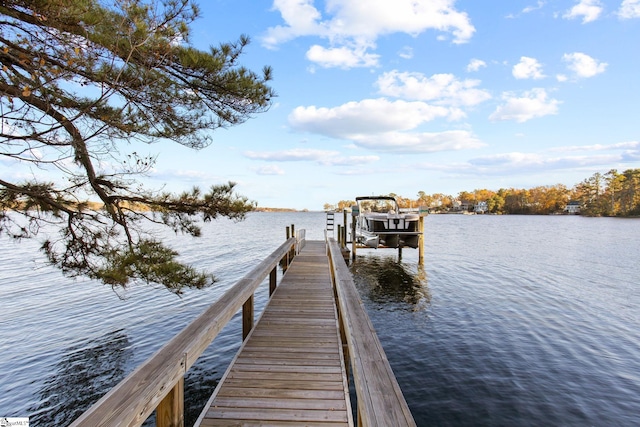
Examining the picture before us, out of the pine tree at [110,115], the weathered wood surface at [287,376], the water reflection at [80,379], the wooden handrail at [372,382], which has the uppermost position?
the pine tree at [110,115]

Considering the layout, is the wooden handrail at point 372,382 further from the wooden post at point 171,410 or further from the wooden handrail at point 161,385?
the wooden post at point 171,410

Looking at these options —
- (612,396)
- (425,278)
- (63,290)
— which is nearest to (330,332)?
(612,396)

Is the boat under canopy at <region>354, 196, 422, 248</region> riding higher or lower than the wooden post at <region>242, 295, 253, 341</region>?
higher

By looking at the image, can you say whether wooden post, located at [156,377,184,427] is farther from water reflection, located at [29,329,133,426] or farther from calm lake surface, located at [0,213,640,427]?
water reflection, located at [29,329,133,426]

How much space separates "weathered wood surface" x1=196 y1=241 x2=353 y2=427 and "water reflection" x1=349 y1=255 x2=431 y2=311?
198 inches

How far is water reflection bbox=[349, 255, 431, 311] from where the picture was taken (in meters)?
10.5

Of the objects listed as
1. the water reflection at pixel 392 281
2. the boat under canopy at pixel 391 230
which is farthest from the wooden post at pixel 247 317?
the boat under canopy at pixel 391 230

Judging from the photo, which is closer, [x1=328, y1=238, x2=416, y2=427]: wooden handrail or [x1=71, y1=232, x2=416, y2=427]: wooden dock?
[x1=328, y1=238, x2=416, y2=427]: wooden handrail

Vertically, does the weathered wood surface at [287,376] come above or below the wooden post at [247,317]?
below

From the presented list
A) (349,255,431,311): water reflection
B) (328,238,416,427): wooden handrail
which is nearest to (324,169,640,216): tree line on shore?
(349,255,431,311): water reflection

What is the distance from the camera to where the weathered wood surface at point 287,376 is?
2.87 meters

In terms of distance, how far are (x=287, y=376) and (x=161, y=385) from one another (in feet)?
5.94

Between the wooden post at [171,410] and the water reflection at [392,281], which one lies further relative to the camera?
the water reflection at [392,281]

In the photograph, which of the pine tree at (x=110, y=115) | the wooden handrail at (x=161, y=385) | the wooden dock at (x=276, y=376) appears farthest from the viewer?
the pine tree at (x=110, y=115)
